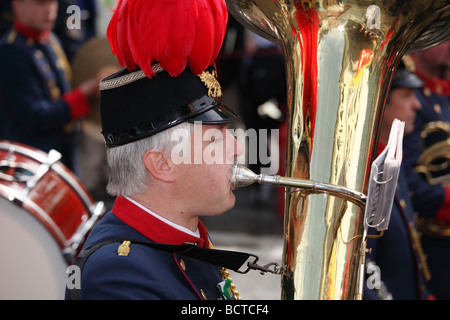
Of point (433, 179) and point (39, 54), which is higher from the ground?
point (39, 54)

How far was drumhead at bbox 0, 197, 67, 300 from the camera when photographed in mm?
2838

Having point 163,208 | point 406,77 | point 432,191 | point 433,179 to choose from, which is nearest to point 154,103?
point 163,208

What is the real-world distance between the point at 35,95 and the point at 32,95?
0.08 feet

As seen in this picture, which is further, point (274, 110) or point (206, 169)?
point (274, 110)

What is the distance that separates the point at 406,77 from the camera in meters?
3.44

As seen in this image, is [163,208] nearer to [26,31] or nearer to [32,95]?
[32,95]

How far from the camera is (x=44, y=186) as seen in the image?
2996 mm

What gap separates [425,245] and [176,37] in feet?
8.82

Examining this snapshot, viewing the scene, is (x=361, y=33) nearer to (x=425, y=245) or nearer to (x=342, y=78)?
(x=342, y=78)

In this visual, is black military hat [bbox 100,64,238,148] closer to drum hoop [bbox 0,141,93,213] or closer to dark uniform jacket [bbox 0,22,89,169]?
drum hoop [bbox 0,141,93,213]

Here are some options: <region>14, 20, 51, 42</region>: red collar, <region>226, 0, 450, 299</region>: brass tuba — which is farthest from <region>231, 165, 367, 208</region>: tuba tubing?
<region>14, 20, 51, 42</region>: red collar

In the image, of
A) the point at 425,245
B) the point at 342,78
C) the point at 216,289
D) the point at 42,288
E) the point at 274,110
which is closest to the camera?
the point at 342,78

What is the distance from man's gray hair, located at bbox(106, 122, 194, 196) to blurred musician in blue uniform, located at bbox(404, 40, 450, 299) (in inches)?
84.7
